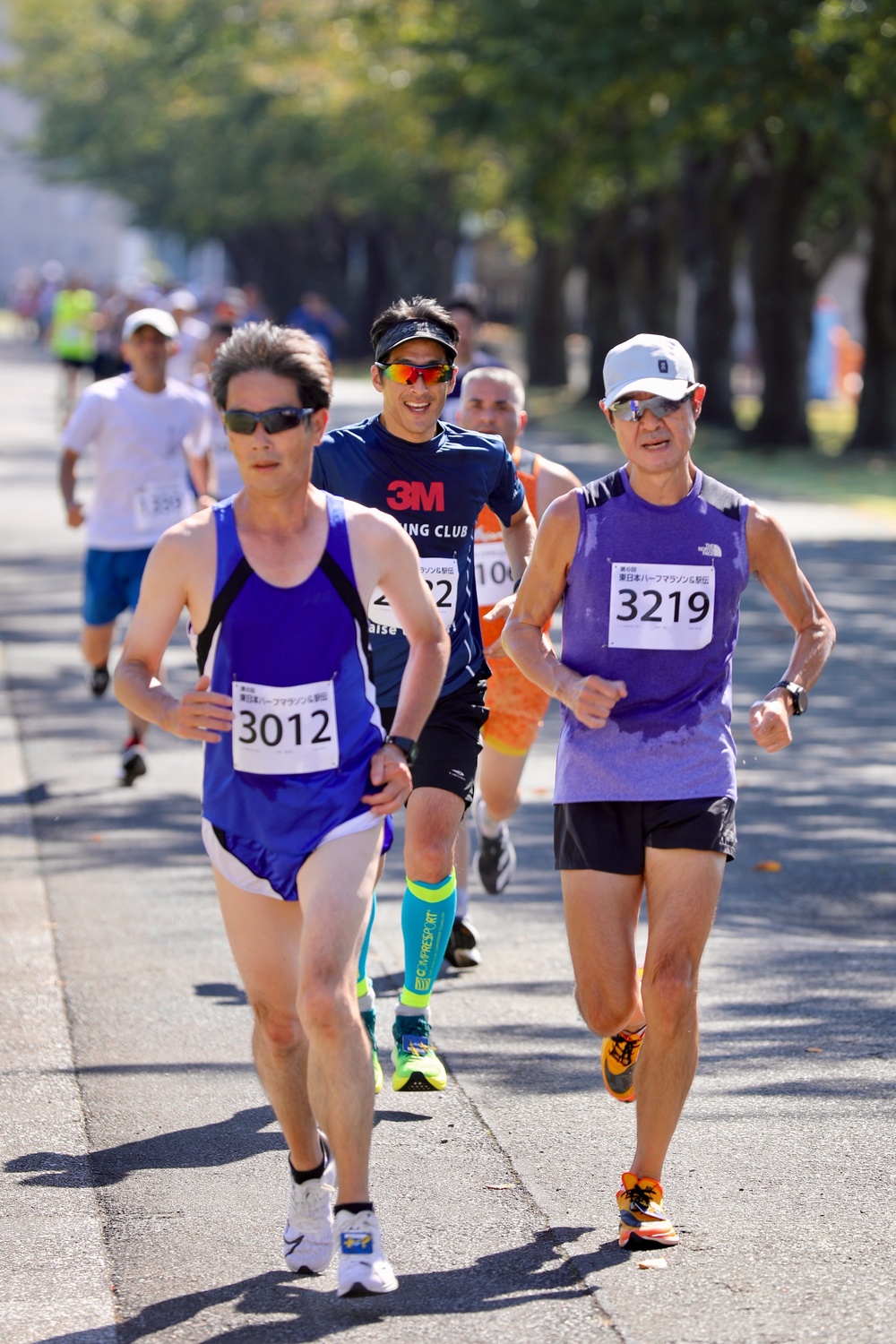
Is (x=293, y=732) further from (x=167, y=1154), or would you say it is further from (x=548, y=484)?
(x=548, y=484)

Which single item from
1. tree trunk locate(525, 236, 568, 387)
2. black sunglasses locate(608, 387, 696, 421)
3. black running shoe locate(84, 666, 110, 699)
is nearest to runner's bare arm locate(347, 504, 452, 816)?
black sunglasses locate(608, 387, 696, 421)

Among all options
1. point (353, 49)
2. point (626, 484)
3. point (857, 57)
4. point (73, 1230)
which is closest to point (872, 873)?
point (626, 484)

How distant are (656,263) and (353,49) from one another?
31.4 feet

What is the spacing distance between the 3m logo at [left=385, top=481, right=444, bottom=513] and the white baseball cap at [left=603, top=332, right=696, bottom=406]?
1072mm

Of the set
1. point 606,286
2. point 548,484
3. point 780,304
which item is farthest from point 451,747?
point 606,286

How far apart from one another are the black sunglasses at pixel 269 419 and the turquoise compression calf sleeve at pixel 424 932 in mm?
2004

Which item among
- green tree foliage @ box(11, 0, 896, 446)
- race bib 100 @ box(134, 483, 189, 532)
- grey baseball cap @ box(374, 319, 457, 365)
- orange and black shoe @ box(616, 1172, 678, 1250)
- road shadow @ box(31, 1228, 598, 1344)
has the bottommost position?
road shadow @ box(31, 1228, 598, 1344)

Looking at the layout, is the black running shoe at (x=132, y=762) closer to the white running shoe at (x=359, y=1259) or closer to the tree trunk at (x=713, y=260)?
the white running shoe at (x=359, y=1259)

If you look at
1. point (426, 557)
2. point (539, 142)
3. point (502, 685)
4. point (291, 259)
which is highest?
point (291, 259)

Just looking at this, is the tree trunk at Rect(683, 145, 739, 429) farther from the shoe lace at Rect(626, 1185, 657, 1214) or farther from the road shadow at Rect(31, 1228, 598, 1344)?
the road shadow at Rect(31, 1228, 598, 1344)

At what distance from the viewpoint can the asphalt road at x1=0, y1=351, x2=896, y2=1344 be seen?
168 inches

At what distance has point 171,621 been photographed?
436 centimetres

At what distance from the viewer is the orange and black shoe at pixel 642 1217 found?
4535 mm

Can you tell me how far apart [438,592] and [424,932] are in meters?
0.95
